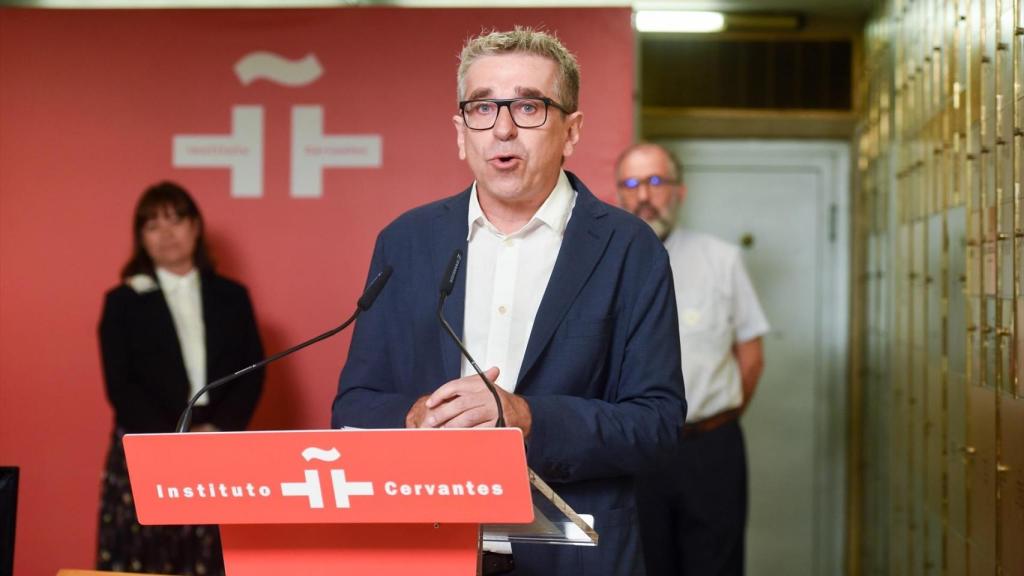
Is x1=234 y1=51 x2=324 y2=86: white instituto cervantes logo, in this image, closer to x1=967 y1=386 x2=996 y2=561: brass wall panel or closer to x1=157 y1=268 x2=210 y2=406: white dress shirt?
x1=157 y1=268 x2=210 y2=406: white dress shirt

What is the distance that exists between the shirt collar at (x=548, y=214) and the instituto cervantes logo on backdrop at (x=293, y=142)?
226 cm

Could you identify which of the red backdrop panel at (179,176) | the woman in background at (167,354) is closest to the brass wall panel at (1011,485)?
the red backdrop panel at (179,176)

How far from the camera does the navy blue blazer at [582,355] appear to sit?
1.58 m

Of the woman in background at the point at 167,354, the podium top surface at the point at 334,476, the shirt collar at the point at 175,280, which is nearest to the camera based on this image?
the podium top surface at the point at 334,476

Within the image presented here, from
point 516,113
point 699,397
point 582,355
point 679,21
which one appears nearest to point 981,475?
point 699,397

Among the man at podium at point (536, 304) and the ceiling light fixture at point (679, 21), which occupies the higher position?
the ceiling light fixture at point (679, 21)

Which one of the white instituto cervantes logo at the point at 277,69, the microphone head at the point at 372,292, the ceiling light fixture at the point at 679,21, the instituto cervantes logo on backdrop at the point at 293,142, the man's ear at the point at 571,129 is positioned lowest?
the microphone head at the point at 372,292

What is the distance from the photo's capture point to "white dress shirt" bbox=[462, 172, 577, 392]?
65.8 inches

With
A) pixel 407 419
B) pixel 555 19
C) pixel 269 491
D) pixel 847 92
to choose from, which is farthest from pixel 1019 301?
pixel 847 92

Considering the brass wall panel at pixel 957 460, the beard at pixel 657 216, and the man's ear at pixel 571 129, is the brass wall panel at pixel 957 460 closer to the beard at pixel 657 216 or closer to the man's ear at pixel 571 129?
the beard at pixel 657 216

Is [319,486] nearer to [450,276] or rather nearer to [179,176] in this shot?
[450,276]

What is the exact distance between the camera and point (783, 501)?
4824 millimetres

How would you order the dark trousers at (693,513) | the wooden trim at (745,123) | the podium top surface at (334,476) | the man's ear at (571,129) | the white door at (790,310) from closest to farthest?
the podium top surface at (334,476) < the man's ear at (571,129) < the dark trousers at (693,513) < the wooden trim at (745,123) < the white door at (790,310)

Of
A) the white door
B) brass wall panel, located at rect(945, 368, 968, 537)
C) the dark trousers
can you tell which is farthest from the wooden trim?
brass wall panel, located at rect(945, 368, 968, 537)
